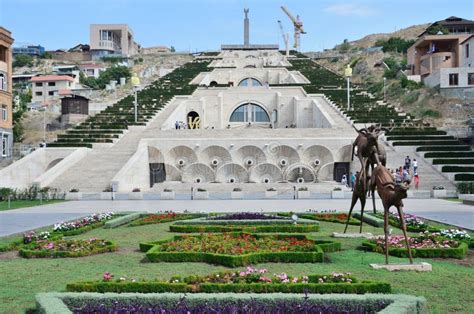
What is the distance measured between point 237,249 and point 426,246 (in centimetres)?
406

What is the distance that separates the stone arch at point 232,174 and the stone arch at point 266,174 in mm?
761

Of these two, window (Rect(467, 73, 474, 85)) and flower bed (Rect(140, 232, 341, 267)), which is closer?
flower bed (Rect(140, 232, 341, 267))

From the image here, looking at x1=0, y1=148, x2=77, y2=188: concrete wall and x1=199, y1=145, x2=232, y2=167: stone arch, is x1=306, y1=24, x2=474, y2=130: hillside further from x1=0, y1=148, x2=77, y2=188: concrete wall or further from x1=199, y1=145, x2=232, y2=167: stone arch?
x1=0, y1=148, x2=77, y2=188: concrete wall

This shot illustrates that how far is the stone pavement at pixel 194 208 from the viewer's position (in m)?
18.1

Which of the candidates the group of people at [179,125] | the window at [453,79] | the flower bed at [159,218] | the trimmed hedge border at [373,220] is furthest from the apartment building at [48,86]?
the trimmed hedge border at [373,220]

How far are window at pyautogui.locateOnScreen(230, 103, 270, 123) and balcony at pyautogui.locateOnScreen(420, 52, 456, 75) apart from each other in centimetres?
2031

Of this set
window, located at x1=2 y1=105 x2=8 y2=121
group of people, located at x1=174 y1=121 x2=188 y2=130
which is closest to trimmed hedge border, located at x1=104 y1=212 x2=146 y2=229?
group of people, located at x1=174 y1=121 x2=188 y2=130

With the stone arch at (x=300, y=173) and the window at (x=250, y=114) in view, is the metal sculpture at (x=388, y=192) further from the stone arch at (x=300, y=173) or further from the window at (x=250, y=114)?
the window at (x=250, y=114)

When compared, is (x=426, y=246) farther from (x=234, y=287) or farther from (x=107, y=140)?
(x=107, y=140)

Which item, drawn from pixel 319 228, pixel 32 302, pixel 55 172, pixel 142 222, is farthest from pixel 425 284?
pixel 55 172

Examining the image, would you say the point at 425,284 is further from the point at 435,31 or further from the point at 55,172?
the point at 435,31

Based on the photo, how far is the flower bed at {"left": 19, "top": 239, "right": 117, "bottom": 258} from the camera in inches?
481

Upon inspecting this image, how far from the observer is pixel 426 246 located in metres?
12.3

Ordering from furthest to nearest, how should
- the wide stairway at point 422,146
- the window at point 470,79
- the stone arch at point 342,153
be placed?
1. the window at point 470,79
2. the stone arch at point 342,153
3. the wide stairway at point 422,146
